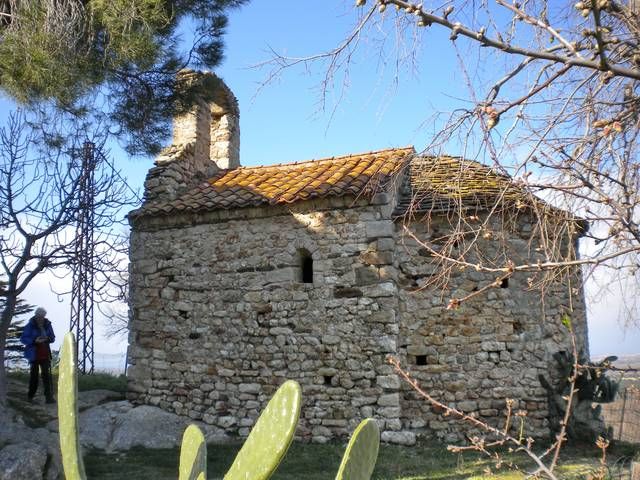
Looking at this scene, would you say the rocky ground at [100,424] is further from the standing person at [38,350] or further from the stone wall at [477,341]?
the stone wall at [477,341]

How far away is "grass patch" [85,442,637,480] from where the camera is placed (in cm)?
557

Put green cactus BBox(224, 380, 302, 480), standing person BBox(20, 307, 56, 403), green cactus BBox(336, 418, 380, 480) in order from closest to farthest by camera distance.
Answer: green cactus BBox(224, 380, 302, 480) < green cactus BBox(336, 418, 380, 480) < standing person BBox(20, 307, 56, 403)

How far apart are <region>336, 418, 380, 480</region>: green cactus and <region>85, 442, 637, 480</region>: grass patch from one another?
434 centimetres

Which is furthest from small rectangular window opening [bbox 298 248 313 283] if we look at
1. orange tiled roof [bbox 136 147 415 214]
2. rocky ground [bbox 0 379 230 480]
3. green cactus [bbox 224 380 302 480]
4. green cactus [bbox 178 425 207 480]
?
green cactus [bbox 224 380 302 480]

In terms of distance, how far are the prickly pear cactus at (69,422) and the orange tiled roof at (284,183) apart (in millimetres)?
5427

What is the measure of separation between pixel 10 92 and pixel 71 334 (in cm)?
605

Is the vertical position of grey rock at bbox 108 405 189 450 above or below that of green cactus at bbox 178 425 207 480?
below

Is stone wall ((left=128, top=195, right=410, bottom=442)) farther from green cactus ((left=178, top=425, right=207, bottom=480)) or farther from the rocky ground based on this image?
green cactus ((left=178, top=425, right=207, bottom=480))

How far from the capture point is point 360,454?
1418 mm

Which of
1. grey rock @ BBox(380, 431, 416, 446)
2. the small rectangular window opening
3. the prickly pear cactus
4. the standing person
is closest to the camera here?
the prickly pear cactus

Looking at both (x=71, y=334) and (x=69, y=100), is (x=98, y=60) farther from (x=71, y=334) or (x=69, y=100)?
(x=71, y=334)

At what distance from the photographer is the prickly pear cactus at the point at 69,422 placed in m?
1.52

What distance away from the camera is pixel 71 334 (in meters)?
1.68

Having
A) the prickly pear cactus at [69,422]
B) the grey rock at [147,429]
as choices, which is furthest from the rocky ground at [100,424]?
the prickly pear cactus at [69,422]
